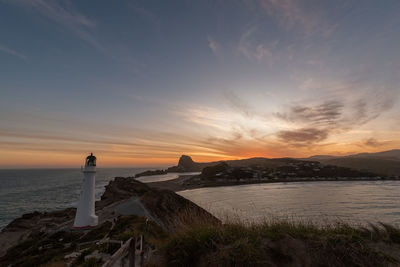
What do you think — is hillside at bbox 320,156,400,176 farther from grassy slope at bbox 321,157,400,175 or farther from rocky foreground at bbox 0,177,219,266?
A: rocky foreground at bbox 0,177,219,266

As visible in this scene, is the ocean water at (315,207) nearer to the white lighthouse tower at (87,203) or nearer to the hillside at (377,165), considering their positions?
the white lighthouse tower at (87,203)

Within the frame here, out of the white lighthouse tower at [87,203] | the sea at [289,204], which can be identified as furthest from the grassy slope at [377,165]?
the white lighthouse tower at [87,203]

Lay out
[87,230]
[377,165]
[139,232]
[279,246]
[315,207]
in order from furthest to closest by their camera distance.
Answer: [377,165] → [315,207] → [87,230] → [139,232] → [279,246]

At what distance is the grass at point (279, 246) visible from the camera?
4.85m

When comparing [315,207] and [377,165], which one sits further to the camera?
[377,165]

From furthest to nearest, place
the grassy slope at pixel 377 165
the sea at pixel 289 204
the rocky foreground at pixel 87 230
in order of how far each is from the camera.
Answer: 1. the grassy slope at pixel 377 165
2. the sea at pixel 289 204
3. the rocky foreground at pixel 87 230

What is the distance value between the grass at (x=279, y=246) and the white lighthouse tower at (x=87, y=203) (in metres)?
16.7

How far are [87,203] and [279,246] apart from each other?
1987 cm

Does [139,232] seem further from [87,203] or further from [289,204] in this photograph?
[289,204]

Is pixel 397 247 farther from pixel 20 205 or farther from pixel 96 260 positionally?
pixel 20 205

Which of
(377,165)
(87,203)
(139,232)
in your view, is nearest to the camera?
(139,232)

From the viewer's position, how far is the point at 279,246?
5406 millimetres

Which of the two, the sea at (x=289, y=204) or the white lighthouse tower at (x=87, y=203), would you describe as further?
the sea at (x=289, y=204)

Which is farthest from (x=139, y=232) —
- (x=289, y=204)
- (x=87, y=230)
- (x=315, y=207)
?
(x=289, y=204)
